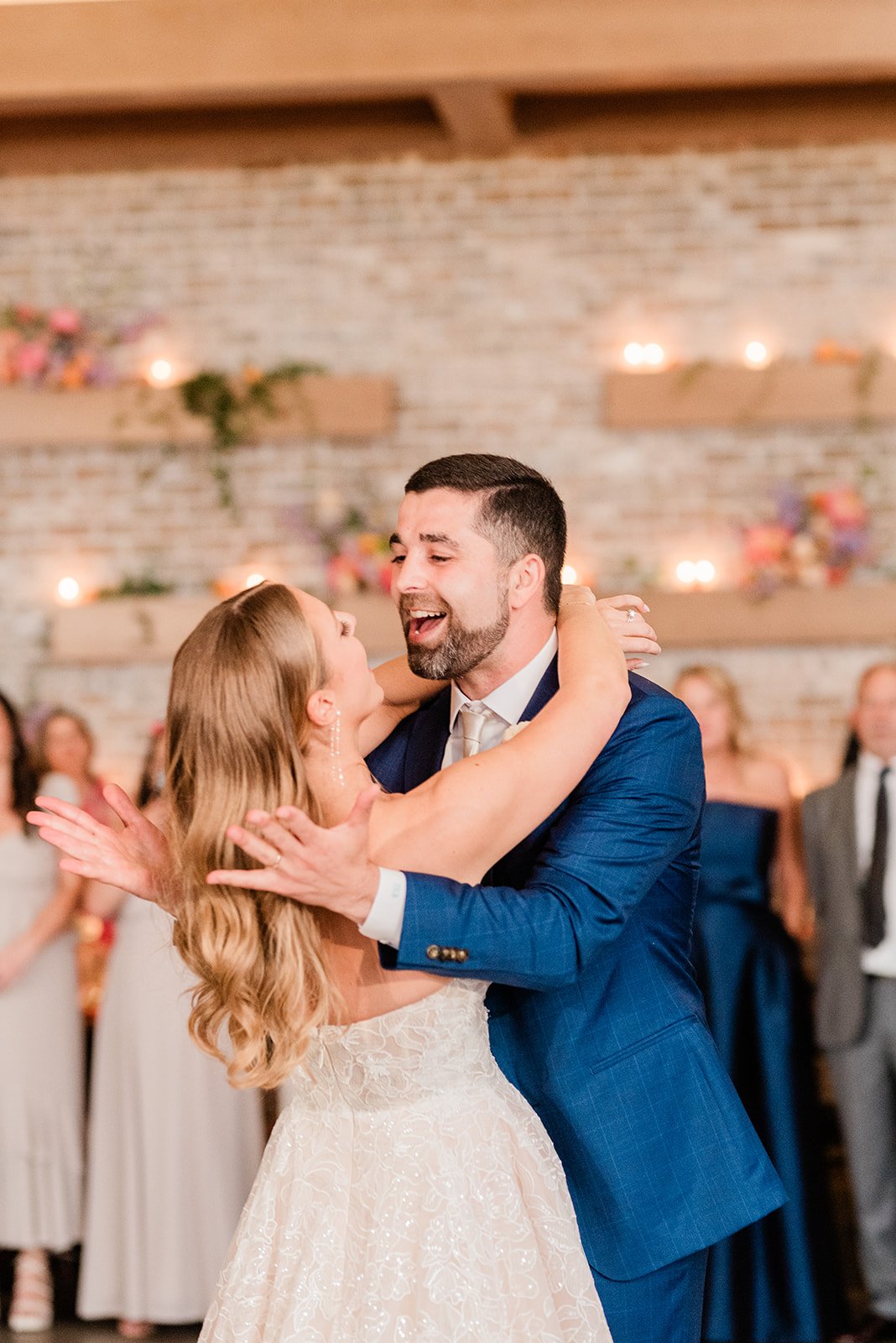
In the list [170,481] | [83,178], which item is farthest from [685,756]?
[83,178]

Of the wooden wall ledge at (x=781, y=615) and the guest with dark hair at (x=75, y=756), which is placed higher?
the wooden wall ledge at (x=781, y=615)

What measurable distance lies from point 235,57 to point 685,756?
3639 millimetres

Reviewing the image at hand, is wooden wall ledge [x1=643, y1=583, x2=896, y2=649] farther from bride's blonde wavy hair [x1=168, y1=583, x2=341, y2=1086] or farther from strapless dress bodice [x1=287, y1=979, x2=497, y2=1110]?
bride's blonde wavy hair [x1=168, y1=583, x2=341, y2=1086]

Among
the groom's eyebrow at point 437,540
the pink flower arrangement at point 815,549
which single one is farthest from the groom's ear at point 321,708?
the pink flower arrangement at point 815,549

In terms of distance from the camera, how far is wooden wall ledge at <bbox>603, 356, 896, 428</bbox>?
17.3ft

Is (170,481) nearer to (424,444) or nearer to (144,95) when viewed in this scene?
(424,444)

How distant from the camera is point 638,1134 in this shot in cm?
195

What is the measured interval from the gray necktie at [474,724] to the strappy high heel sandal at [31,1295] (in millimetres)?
2935

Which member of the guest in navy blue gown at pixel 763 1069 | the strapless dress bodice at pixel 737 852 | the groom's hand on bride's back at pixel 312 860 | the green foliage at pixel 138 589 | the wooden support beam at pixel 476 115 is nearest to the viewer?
the groom's hand on bride's back at pixel 312 860

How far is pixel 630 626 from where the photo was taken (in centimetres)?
218

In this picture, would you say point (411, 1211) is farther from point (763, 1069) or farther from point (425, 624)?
point (763, 1069)

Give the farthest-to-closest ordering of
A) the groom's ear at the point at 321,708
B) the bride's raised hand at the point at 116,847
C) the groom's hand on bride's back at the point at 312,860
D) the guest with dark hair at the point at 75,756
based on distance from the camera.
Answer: the guest with dark hair at the point at 75,756, the bride's raised hand at the point at 116,847, the groom's ear at the point at 321,708, the groom's hand on bride's back at the point at 312,860

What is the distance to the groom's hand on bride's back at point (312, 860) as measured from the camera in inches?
59.7

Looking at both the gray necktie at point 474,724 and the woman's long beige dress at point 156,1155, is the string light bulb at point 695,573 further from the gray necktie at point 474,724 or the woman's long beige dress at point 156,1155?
the gray necktie at point 474,724
